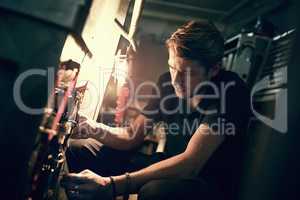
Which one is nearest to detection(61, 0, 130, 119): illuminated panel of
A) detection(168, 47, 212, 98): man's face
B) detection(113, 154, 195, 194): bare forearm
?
detection(168, 47, 212, 98): man's face

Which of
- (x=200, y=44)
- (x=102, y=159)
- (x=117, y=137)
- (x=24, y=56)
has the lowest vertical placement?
(x=102, y=159)

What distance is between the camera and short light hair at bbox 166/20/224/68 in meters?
2.38

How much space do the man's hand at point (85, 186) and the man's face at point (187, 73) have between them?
3.46ft

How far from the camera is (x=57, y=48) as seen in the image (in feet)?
4.26

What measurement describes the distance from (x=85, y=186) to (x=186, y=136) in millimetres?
1177

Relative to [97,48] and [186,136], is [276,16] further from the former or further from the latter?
[97,48]

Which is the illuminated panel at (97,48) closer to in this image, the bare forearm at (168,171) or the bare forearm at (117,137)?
the bare forearm at (117,137)

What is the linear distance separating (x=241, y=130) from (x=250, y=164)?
463 mm

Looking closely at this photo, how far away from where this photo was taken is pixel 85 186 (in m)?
1.78

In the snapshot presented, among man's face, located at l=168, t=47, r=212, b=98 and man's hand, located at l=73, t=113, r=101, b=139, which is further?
man's hand, located at l=73, t=113, r=101, b=139

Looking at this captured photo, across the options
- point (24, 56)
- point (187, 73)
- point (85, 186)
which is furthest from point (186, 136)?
point (24, 56)

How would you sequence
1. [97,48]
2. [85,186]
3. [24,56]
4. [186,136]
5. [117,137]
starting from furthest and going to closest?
[117,137]
[186,136]
[97,48]
[85,186]
[24,56]

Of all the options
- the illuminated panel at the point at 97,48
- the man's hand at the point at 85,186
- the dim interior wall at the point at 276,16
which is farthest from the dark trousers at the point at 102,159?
the dim interior wall at the point at 276,16

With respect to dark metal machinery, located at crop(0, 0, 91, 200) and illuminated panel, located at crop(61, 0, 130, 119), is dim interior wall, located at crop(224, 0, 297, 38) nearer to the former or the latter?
illuminated panel, located at crop(61, 0, 130, 119)
